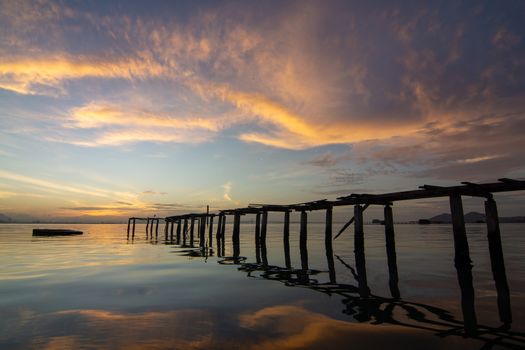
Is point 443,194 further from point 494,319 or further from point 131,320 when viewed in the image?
point 131,320

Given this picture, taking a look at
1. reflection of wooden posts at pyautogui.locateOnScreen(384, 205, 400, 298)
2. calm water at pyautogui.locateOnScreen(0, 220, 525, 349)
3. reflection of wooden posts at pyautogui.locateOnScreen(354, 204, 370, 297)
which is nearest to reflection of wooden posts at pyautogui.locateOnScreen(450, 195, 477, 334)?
calm water at pyautogui.locateOnScreen(0, 220, 525, 349)

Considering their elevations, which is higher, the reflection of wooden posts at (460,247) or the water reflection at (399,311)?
the reflection of wooden posts at (460,247)

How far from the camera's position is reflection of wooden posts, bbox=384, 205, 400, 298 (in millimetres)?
10250

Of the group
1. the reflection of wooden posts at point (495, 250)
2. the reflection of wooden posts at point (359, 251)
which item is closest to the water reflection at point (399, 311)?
the reflection of wooden posts at point (359, 251)

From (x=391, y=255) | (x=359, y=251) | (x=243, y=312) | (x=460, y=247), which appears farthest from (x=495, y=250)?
(x=243, y=312)

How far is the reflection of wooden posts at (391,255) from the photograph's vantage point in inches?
404

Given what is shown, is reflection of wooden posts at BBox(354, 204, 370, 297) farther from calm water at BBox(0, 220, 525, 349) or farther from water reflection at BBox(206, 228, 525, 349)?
calm water at BBox(0, 220, 525, 349)

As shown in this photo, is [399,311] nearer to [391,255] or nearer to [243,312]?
[243,312]

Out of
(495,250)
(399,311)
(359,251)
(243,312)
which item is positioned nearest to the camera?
(243,312)

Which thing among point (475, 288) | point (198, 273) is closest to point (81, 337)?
point (198, 273)

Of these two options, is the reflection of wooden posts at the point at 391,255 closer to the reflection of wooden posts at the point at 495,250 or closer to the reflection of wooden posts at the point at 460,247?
the reflection of wooden posts at the point at 460,247

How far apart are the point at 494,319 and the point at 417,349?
3.20 meters

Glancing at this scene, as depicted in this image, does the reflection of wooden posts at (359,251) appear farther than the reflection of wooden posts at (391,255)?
Yes

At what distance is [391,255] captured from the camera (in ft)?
52.2
